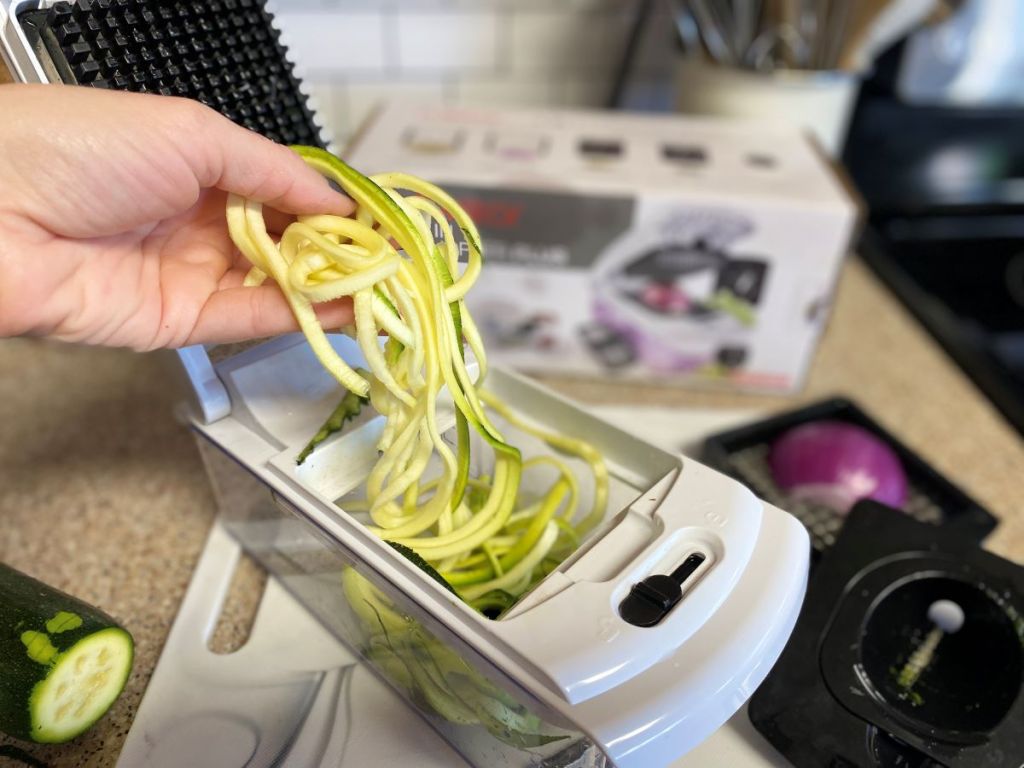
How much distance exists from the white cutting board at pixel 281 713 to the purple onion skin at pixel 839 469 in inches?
9.2

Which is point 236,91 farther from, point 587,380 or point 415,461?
point 587,380

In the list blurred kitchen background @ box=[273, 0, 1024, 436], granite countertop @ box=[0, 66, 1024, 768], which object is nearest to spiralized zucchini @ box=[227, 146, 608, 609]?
granite countertop @ box=[0, 66, 1024, 768]

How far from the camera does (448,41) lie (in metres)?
1.04

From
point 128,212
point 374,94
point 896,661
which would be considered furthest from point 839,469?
point 374,94

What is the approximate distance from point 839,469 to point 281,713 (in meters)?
0.49

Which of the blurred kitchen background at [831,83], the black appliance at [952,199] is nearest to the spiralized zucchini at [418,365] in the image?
the blurred kitchen background at [831,83]

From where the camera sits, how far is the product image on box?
762 mm

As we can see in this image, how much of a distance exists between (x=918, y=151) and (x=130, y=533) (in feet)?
3.72

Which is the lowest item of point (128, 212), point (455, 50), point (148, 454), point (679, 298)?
point (148, 454)

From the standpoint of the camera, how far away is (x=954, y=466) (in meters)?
0.77

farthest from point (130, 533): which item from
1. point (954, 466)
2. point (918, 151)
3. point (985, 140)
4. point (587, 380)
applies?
point (985, 140)

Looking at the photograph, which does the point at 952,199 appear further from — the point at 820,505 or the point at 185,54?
the point at 185,54

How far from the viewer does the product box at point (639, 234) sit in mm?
744

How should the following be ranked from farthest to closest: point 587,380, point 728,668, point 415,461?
1. point 587,380
2. point 415,461
3. point 728,668
